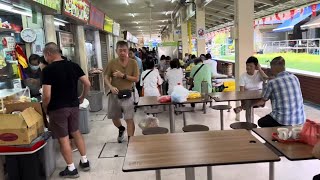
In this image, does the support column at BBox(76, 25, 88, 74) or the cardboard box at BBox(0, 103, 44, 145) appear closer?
the cardboard box at BBox(0, 103, 44, 145)

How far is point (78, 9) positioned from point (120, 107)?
335cm

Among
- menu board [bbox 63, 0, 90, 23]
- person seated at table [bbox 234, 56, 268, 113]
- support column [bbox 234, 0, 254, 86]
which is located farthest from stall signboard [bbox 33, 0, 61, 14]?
support column [bbox 234, 0, 254, 86]

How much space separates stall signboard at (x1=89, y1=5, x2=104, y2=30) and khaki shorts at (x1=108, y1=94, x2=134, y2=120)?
4590 mm

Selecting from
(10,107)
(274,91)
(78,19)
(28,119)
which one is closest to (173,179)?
(274,91)

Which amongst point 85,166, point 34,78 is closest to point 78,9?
point 34,78

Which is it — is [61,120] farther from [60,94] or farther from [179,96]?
[179,96]

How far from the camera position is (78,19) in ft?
22.6

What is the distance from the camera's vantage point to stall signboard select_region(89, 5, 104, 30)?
27.5 ft

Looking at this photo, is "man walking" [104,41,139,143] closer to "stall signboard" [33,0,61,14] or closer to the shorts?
the shorts

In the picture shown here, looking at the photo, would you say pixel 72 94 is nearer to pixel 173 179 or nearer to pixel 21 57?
pixel 173 179

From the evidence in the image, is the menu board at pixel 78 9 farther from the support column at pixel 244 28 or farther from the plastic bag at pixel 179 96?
the support column at pixel 244 28

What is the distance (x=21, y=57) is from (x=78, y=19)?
7.21ft

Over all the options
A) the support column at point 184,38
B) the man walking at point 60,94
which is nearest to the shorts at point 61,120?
the man walking at point 60,94

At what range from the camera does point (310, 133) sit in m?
2.07
